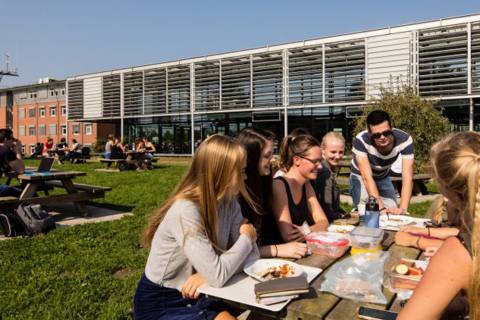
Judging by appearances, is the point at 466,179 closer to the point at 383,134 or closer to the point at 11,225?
the point at 383,134

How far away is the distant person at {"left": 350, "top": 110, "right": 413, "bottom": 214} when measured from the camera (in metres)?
4.66

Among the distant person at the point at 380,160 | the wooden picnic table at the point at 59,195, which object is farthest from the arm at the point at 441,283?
the wooden picnic table at the point at 59,195

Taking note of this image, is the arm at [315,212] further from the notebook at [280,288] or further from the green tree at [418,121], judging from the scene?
the green tree at [418,121]

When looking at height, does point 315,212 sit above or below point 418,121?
below

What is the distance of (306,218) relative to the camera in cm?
351

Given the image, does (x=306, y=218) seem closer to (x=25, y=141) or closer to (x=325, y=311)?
(x=325, y=311)

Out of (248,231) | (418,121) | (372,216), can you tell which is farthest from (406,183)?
(418,121)

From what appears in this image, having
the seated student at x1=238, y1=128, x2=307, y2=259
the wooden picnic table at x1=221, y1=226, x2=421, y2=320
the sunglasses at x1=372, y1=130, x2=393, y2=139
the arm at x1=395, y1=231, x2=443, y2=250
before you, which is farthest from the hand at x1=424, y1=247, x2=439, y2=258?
the sunglasses at x1=372, y1=130, x2=393, y2=139

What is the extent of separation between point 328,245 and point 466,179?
3.71ft

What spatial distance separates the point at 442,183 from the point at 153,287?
1.63 meters

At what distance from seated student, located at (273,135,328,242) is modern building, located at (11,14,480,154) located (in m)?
14.3

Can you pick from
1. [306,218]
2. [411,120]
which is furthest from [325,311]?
[411,120]

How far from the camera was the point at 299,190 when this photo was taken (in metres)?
3.55

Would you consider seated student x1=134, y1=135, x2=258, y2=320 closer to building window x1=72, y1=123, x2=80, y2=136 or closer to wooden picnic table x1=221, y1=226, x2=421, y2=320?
wooden picnic table x1=221, y1=226, x2=421, y2=320
